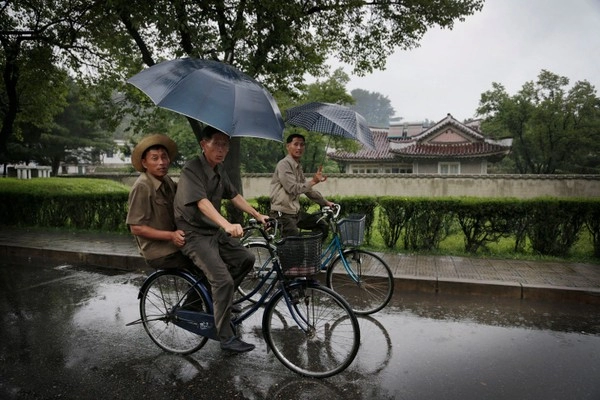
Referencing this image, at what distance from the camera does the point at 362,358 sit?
3543 millimetres

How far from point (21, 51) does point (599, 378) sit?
14.4m

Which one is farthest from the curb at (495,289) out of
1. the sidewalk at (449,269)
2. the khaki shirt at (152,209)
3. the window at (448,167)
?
the window at (448,167)

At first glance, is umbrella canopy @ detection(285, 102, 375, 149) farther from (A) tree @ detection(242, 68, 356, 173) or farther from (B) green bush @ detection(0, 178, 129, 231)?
(A) tree @ detection(242, 68, 356, 173)

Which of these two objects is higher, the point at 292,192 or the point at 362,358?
the point at 292,192

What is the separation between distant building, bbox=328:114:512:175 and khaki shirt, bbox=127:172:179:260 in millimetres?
25520

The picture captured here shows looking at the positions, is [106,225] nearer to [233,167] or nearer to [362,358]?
[233,167]

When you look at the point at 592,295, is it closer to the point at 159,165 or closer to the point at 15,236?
the point at 159,165

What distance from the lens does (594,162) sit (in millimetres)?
28125

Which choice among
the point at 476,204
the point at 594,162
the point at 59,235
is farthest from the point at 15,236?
the point at 594,162

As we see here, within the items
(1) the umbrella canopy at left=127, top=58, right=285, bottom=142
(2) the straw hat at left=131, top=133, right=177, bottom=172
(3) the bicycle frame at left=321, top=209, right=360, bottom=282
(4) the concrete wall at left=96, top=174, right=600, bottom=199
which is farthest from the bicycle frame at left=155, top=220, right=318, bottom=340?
(4) the concrete wall at left=96, top=174, right=600, bottom=199

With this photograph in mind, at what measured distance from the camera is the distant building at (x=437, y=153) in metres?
28.4

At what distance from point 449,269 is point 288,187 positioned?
3.03 meters

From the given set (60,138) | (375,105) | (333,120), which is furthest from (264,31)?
(375,105)

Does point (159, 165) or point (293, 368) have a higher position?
point (159, 165)
